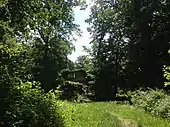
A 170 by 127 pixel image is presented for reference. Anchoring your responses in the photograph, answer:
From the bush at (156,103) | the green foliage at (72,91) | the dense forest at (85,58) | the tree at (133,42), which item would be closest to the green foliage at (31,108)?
the dense forest at (85,58)

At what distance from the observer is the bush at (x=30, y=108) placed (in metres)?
9.12

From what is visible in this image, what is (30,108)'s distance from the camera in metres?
9.41

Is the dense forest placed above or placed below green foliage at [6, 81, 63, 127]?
above

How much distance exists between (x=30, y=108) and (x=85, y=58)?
46940mm

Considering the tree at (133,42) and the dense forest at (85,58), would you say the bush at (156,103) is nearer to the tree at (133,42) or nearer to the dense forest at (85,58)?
the dense forest at (85,58)

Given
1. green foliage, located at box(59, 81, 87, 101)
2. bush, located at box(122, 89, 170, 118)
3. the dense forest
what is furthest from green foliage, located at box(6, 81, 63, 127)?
green foliage, located at box(59, 81, 87, 101)

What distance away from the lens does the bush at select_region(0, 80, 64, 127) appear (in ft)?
29.9

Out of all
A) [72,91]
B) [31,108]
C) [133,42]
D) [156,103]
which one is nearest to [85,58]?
[133,42]

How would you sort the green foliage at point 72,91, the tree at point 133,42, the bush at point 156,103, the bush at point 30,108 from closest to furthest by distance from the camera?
1. the bush at point 30,108
2. the bush at point 156,103
3. the green foliage at point 72,91
4. the tree at point 133,42

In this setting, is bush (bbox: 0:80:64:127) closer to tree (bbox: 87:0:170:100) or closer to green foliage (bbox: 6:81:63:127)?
green foliage (bbox: 6:81:63:127)

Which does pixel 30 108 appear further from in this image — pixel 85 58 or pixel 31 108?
pixel 85 58

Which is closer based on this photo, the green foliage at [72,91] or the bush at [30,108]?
the bush at [30,108]

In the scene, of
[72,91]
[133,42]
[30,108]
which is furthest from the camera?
[133,42]

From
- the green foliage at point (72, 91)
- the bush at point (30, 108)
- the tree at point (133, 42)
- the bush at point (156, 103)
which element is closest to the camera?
the bush at point (30, 108)
